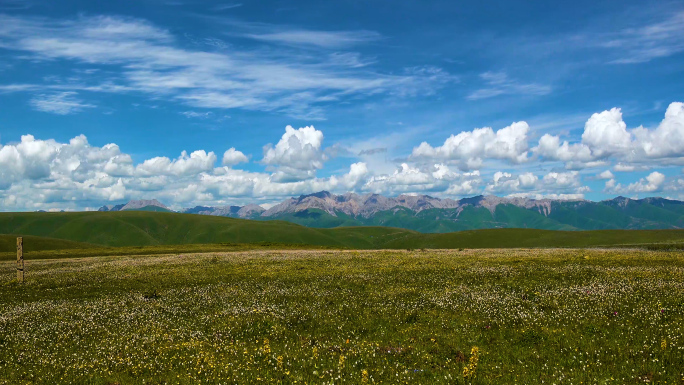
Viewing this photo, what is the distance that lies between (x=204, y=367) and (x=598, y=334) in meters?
13.8

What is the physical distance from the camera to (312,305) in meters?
21.2

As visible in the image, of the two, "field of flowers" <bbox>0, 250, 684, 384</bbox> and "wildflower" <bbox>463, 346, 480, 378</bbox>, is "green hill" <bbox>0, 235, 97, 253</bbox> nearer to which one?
"field of flowers" <bbox>0, 250, 684, 384</bbox>

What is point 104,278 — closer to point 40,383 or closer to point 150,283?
point 150,283

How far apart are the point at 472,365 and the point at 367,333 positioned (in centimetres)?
518

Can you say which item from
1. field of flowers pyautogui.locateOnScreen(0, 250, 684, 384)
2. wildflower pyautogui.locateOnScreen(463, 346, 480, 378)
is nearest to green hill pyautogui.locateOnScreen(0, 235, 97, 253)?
field of flowers pyautogui.locateOnScreen(0, 250, 684, 384)

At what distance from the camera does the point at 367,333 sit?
16.4 metres

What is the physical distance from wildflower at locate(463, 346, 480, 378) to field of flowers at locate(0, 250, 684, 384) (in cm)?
4

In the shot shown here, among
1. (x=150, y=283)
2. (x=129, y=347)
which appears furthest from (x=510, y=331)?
(x=150, y=283)

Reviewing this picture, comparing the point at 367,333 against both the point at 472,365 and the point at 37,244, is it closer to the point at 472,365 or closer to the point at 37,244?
the point at 472,365

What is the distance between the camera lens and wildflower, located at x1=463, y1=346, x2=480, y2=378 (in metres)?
11.8

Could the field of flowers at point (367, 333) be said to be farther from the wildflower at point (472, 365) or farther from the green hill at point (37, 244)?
the green hill at point (37, 244)

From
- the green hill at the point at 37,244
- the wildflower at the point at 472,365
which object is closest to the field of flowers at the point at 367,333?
the wildflower at the point at 472,365

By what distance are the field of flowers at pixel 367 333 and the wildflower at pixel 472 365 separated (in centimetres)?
4

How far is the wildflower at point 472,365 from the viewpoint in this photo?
1178 centimetres
